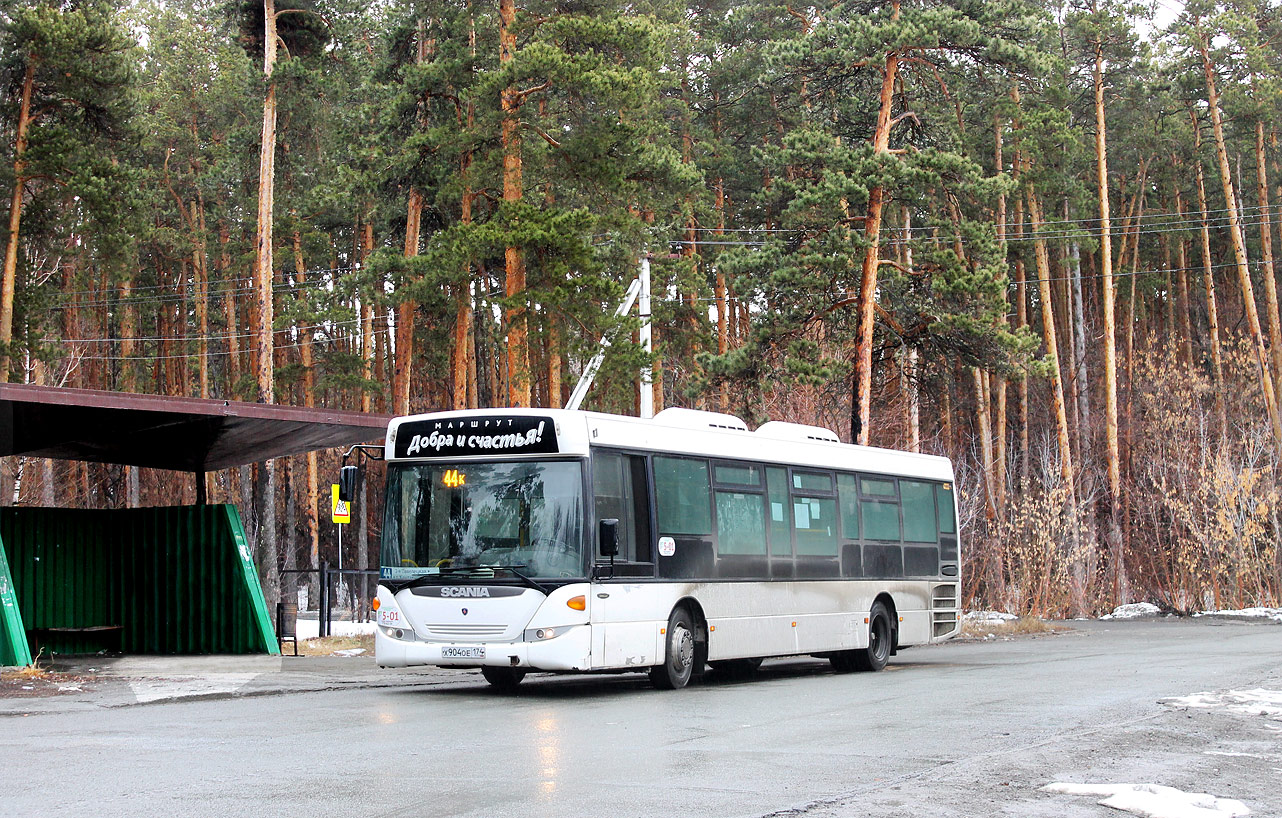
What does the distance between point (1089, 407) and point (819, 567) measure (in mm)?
39566

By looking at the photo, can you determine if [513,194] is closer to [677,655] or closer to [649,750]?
[677,655]

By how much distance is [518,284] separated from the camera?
28.0 m

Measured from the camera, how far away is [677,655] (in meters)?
15.4

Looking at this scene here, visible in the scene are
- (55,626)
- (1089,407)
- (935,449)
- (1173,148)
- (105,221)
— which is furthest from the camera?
(1089,407)

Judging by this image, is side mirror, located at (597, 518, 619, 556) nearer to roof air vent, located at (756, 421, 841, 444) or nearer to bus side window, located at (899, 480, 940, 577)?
roof air vent, located at (756, 421, 841, 444)

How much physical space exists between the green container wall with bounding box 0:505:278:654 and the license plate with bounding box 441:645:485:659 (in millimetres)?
6899

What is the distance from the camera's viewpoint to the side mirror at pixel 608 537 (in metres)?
13.9

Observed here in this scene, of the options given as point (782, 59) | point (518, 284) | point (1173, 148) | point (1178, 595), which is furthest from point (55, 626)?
point (1173, 148)

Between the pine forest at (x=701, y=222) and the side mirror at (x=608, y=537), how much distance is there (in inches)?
530

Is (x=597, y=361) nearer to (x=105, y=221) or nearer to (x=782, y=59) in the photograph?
(x=782, y=59)

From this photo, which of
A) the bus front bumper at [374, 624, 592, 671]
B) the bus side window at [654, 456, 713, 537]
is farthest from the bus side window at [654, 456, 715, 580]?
the bus front bumper at [374, 624, 592, 671]

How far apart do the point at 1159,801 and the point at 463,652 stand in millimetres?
8135

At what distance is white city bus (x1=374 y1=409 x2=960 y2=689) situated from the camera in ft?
46.4

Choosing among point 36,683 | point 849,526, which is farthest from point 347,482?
point 849,526
